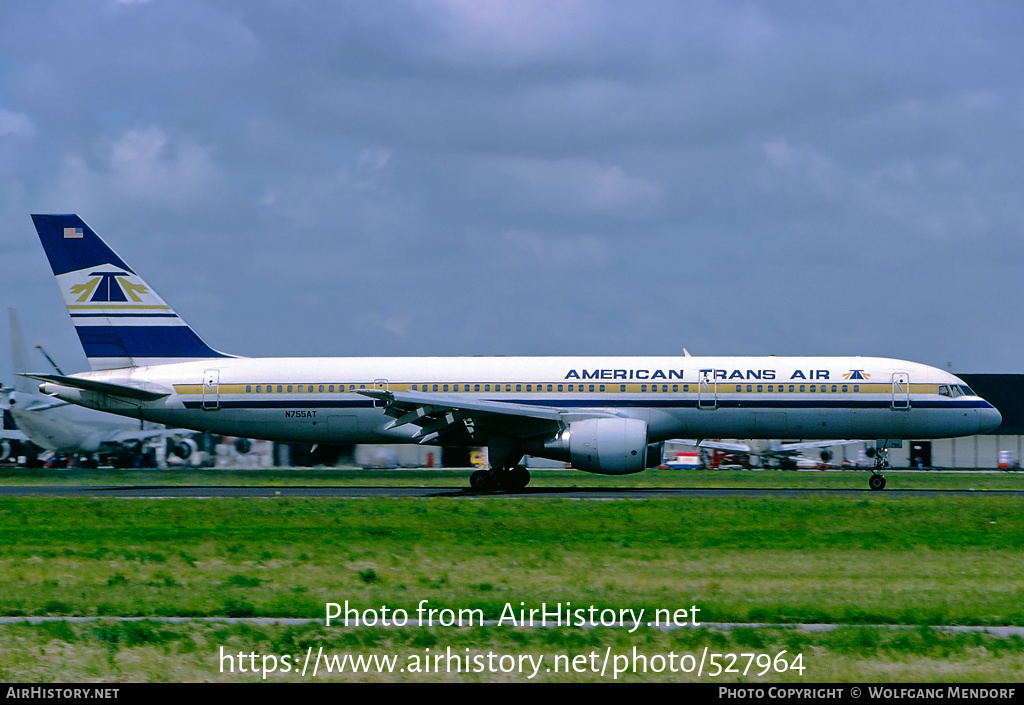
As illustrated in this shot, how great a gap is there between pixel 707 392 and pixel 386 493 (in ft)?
33.2

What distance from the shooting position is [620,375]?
3488cm

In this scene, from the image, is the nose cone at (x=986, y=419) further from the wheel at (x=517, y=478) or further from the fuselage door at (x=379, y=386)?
the fuselage door at (x=379, y=386)

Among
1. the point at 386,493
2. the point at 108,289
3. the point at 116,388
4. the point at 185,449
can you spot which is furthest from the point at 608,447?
the point at 185,449

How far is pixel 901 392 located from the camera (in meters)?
34.6

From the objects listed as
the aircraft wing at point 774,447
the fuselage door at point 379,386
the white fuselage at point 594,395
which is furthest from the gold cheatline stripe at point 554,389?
the aircraft wing at point 774,447

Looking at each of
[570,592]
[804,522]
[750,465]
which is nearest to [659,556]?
[570,592]

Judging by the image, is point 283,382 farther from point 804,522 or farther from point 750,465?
point 750,465

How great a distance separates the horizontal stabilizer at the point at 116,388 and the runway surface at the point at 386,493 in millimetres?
2961

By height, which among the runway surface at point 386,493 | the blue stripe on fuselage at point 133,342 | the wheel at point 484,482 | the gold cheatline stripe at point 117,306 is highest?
the gold cheatline stripe at point 117,306

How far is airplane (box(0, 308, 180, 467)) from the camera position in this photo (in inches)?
2060

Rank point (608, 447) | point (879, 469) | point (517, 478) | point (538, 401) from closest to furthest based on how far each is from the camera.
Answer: point (608, 447), point (538, 401), point (517, 478), point (879, 469)

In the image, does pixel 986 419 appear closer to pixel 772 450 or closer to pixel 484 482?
pixel 484 482

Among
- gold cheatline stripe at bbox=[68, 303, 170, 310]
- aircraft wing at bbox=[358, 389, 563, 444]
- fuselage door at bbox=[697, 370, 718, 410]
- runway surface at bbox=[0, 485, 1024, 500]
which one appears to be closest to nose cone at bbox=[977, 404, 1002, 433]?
runway surface at bbox=[0, 485, 1024, 500]

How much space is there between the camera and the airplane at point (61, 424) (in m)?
52.3
